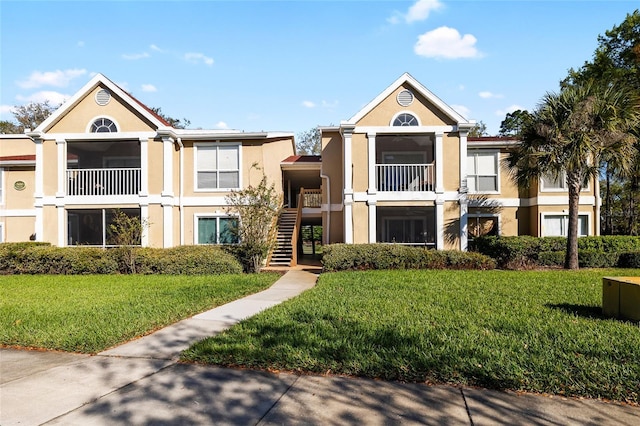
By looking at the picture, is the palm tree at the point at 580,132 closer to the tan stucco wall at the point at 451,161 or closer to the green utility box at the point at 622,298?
the tan stucco wall at the point at 451,161

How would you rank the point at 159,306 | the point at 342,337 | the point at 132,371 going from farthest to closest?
1. the point at 159,306
2. the point at 342,337
3. the point at 132,371

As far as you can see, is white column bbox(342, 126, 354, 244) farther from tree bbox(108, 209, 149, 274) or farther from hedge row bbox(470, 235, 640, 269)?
tree bbox(108, 209, 149, 274)

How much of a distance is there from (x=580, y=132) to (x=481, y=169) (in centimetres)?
540

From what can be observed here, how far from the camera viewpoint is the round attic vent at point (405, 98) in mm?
16531

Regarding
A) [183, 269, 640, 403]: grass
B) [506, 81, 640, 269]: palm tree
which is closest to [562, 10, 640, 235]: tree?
[506, 81, 640, 269]: palm tree

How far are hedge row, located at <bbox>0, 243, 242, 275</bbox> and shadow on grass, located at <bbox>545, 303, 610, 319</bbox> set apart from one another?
1005 cm

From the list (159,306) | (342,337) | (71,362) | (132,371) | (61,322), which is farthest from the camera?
(159,306)

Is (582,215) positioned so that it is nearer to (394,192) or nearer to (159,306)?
(394,192)

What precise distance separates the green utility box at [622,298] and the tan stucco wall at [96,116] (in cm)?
1683

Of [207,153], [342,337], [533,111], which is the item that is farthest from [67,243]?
[533,111]

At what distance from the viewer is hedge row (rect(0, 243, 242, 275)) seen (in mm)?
13984

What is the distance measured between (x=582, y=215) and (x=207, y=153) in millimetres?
17402

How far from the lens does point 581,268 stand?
14836mm

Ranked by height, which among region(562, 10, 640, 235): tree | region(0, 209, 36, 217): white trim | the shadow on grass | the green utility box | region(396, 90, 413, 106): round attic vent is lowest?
the shadow on grass
